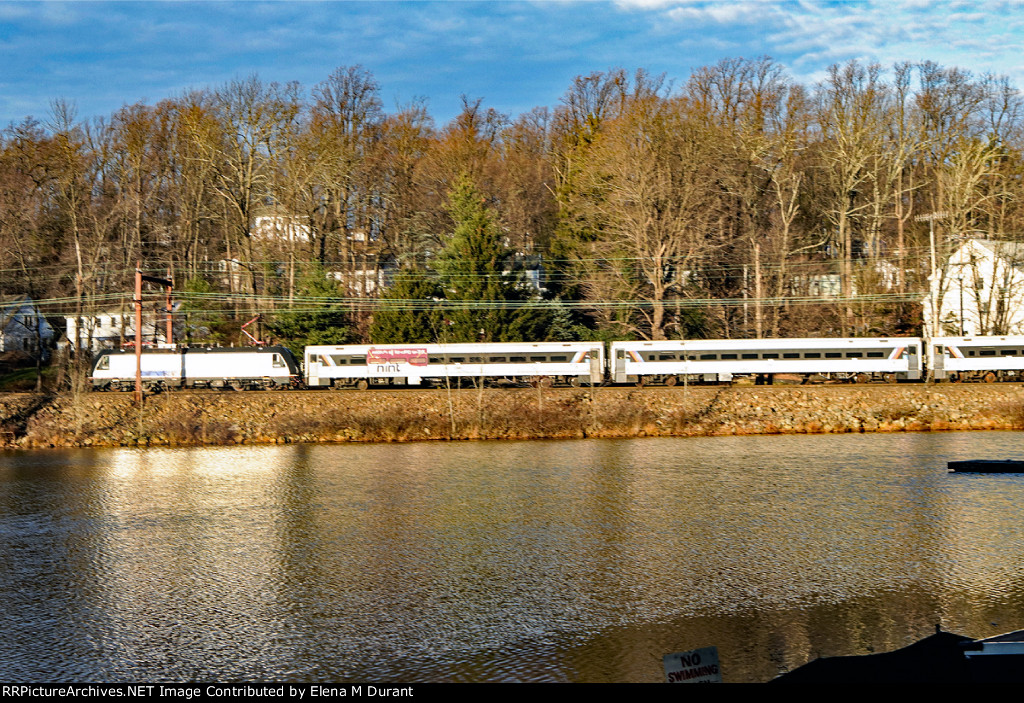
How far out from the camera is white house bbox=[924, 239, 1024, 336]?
57688 mm

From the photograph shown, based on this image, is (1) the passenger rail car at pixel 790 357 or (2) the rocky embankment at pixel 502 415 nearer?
(2) the rocky embankment at pixel 502 415

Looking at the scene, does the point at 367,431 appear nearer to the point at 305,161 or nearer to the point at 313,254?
the point at 313,254

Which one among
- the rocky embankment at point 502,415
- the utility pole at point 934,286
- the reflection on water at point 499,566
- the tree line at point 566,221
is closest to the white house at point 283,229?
the tree line at point 566,221

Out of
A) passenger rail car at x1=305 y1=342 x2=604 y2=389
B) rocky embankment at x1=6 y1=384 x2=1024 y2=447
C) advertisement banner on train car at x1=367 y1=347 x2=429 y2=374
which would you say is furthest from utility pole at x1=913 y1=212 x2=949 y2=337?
advertisement banner on train car at x1=367 y1=347 x2=429 y2=374

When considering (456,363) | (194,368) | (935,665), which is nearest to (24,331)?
(194,368)

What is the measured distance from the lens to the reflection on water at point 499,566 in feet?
53.6

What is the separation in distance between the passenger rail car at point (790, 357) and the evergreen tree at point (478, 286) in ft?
35.3

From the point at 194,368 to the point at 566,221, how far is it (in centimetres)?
3005

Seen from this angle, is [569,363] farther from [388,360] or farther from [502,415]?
[388,360]

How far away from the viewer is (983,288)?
2363 inches

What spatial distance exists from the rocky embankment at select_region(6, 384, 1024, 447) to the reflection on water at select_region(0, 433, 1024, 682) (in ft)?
29.9

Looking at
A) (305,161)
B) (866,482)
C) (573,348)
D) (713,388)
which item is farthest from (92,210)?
(866,482)

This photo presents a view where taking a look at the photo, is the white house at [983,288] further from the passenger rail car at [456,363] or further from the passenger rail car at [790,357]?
the passenger rail car at [456,363]

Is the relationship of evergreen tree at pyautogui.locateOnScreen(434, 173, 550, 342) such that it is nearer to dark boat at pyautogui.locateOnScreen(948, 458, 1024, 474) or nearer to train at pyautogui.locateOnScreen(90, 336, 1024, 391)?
train at pyautogui.locateOnScreen(90, 336, 1024, 391)
